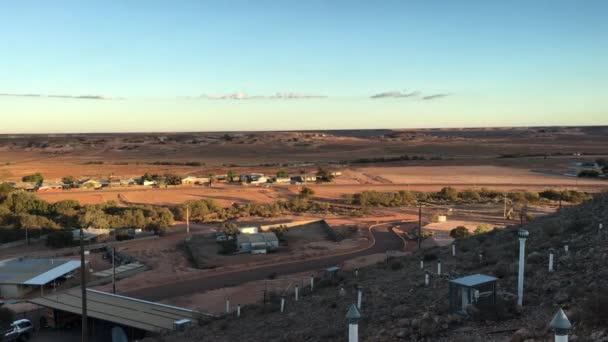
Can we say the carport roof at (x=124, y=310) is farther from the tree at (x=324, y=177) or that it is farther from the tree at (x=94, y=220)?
the tree at (x=324, y=177)

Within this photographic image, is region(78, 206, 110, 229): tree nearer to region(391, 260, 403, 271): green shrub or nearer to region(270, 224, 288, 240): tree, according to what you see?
region(270, 224, 288, 240): tree

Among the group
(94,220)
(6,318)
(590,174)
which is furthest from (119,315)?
(590,174)

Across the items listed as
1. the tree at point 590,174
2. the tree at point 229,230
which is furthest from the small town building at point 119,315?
the tree at point 590,174

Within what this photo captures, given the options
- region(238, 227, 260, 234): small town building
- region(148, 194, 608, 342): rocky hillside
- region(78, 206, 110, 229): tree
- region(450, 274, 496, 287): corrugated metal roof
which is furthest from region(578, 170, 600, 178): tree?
region(450, 274, 496, 287): corrugated metal roof

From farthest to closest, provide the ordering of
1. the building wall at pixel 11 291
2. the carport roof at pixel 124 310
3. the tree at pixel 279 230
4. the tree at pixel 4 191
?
1. the tree at pixel 4 191
2. the tree at pixel 279 230
3. the building wall at pixel 11 291
4. the carport roof at pixel 124 310

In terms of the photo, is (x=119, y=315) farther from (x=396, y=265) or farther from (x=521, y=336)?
(x=521, y=336)

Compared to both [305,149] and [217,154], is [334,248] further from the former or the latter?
[305,149]

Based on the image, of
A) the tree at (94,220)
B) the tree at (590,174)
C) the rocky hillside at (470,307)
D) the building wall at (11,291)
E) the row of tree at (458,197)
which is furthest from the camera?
the tree at (590,174)
